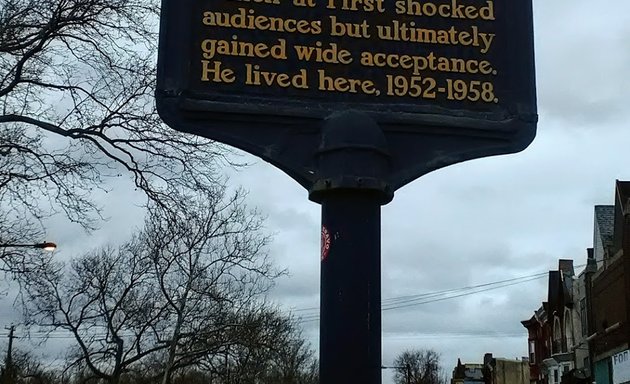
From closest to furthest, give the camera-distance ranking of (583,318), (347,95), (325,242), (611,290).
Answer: (325,242) < (347,95) < (611,290) < (583,318)

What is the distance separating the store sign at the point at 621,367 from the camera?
3138cm

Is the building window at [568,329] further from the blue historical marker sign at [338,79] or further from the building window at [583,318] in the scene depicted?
the blue historical marker sign at [338,79]

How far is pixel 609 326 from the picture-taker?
115ft

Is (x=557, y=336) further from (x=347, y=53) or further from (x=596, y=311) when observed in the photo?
(x=347, y=53)

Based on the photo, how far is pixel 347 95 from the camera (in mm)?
5660

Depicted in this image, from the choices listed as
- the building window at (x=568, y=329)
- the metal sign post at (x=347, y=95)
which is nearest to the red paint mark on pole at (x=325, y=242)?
the metal sign post at (x=347, y=95)

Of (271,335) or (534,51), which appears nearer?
(534,51)

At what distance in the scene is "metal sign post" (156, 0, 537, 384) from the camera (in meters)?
5.45

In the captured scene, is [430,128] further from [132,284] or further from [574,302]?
[574,302]

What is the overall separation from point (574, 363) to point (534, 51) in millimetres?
41296

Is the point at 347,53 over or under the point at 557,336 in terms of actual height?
under

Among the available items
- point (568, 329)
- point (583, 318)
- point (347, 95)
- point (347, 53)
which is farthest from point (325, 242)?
point (568, 329)

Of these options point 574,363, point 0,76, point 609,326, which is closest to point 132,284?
point 0,76

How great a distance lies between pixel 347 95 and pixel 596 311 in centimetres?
3533
